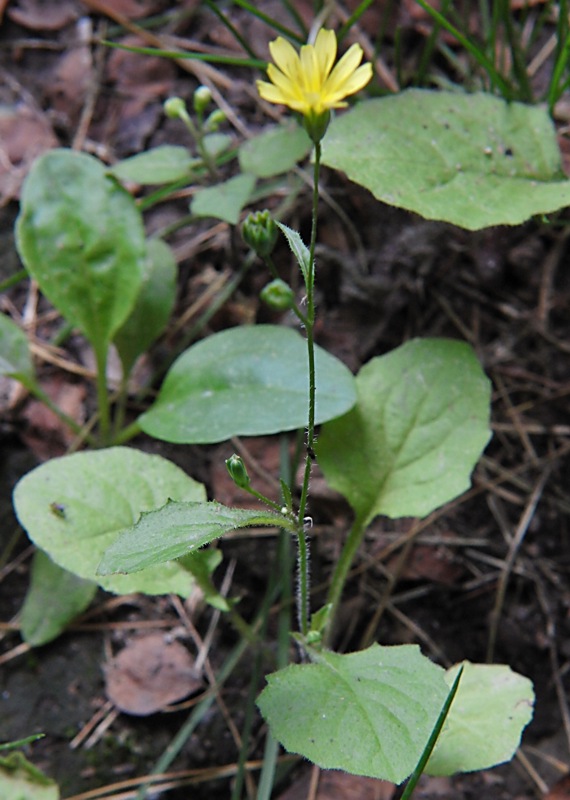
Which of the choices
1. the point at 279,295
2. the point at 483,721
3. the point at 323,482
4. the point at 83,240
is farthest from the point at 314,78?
the point at 483,721

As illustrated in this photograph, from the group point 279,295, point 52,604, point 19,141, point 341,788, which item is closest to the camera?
point 279,295

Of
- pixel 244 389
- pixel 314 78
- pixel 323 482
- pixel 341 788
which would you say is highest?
pixel 314 78

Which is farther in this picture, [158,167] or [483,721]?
[158,167]

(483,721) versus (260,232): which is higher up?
(260,232)

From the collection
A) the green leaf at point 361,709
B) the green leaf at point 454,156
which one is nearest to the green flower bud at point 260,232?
the green leaf at point 454,156

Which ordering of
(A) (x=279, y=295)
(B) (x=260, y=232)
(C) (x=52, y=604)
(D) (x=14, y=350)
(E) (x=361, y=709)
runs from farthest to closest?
(D) (x=14, y=350) → (C) (x=52, y=604) → (A) (x=279, y=295) → (B) (x=260, y=232) → (E) (x=361, y=709)

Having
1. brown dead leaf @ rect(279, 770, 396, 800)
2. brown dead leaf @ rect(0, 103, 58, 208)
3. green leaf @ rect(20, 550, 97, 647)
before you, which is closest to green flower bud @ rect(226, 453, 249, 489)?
green leaf @ rect(20, 550, 97, 647)

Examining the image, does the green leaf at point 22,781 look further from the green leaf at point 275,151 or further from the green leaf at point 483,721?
the green leaf at point 275,151

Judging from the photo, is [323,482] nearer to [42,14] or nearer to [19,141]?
[19,141]
